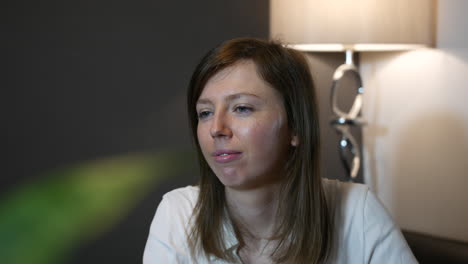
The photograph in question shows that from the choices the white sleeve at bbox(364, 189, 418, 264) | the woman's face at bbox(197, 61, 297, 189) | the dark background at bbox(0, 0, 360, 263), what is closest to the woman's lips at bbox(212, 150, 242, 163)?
the woman's face at bbox(197, 61, 297, 189)

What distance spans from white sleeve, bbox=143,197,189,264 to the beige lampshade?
79 centimetres

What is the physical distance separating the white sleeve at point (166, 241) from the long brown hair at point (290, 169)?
0.03 metres

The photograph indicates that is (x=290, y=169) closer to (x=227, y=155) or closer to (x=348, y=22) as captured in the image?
(x=227, y=155)

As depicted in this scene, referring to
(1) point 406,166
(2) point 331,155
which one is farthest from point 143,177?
(1) point 406,166

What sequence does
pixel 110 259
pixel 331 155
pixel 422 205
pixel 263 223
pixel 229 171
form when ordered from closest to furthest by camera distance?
pixel 229 171 < pixel 263 223 < pixel 110 259 < pixel 422 205 < pixel 331 155

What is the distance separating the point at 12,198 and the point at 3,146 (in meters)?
0.14

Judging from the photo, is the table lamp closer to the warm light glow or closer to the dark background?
the warm light glow

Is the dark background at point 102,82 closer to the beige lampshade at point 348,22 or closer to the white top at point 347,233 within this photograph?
the beige lampshade at point 348,22

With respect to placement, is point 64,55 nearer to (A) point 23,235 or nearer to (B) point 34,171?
(B) point 34,171

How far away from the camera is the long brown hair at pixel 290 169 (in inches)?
48.9

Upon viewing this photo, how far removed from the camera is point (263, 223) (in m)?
1.32

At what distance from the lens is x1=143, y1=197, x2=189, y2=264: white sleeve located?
1305 mm

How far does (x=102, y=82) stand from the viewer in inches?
68.2

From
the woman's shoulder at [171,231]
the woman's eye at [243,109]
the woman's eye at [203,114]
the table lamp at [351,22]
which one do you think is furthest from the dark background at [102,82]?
the woman's eye at [243,109]
